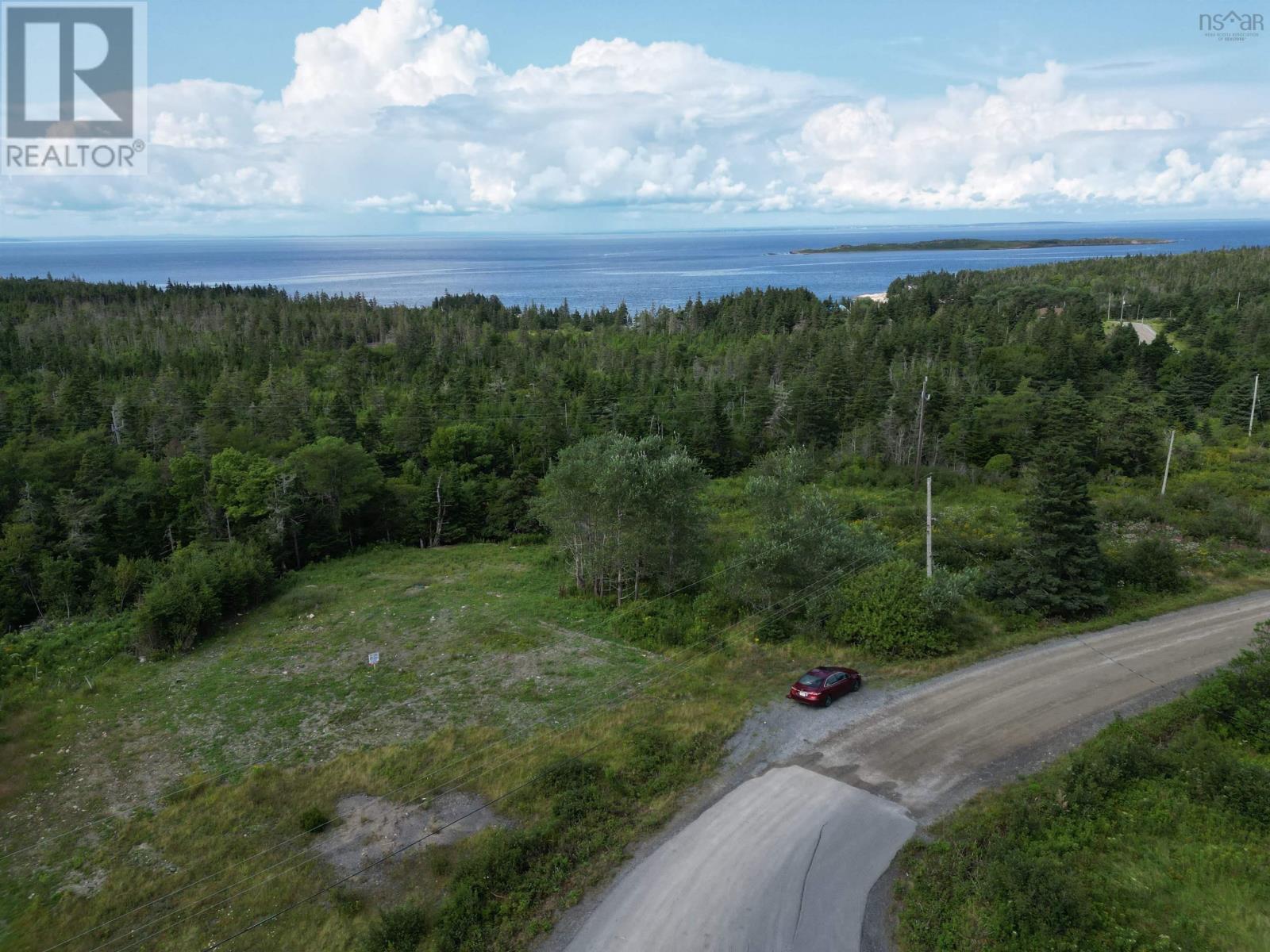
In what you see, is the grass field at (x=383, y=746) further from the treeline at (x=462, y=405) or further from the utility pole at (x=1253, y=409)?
the utility pole at (x=1253, y=409)

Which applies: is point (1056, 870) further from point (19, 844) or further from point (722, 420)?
point (722, 420)

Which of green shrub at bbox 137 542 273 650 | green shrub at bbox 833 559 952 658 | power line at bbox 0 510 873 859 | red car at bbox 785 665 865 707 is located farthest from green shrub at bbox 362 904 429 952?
green shrub at bbox 137 542 273 650

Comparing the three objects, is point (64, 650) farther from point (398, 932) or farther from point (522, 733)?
point (398, 932)

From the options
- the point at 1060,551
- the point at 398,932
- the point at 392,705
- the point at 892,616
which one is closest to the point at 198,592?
the point at 392,705

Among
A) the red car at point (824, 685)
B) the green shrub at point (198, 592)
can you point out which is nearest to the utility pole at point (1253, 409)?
the red car at point (824, 685)

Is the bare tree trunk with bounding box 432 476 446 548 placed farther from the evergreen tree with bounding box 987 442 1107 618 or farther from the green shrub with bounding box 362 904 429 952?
A: the green shrub with bounding box 362 904 429 952

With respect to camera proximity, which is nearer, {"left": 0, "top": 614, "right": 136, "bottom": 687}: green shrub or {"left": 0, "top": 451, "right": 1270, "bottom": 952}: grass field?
{"left": 0, "top": 451, "right": 1270, "bottom": 952}: grass field

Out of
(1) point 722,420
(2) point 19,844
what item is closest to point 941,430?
(1) point 722,420

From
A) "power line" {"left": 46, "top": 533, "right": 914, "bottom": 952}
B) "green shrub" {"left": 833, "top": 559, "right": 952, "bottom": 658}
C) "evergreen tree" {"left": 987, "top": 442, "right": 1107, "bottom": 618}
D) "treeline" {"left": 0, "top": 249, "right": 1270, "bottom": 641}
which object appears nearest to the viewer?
"power line" {"left": 46, "top": 533, "right": 914, "bottom": 952}
